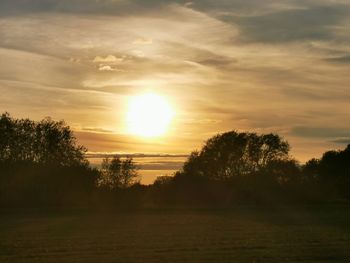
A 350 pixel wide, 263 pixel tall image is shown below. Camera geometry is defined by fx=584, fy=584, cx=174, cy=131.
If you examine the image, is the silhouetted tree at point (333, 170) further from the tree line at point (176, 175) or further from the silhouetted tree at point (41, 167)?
the silhouetted tree at point (41, 167)

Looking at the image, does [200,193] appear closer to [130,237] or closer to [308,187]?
[308,187]

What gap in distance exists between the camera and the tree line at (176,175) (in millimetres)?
94438

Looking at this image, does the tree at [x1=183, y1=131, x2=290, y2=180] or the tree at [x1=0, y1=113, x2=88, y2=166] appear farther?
the tree at [x1=183, y1=131, x2=290, y2=180]

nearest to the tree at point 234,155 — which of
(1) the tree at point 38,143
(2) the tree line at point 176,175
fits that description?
(2) the tree line at point 176,175

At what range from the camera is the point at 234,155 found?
129m

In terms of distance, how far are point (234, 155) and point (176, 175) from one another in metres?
17.2

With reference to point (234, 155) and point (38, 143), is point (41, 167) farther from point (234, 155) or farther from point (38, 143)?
point (234, 155)

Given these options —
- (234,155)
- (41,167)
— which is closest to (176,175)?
(234,155)

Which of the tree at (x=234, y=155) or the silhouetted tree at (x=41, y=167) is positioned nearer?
the silhouetted tree at (x=41, y=167)

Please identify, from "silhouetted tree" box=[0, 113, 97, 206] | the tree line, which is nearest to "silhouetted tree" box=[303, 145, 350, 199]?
the tree line

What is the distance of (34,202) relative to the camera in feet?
296

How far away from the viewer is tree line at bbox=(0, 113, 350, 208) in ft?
310

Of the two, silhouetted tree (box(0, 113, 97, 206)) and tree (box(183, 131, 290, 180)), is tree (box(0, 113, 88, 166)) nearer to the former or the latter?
silhouetted tree (box(0, 113, 97, 206))

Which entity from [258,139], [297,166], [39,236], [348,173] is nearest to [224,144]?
[258,139]
